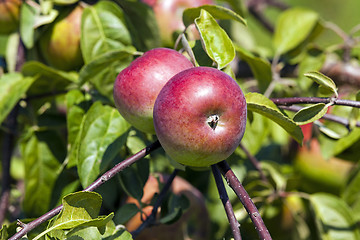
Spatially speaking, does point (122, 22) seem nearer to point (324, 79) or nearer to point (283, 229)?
point (324, 79)

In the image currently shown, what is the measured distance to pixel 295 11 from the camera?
120 cm

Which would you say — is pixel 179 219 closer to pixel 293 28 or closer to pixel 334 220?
pixel 334 220

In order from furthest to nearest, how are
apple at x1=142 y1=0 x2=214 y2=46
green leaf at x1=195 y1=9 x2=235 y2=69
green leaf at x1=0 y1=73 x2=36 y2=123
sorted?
apple at x1=142 y1=0 x2=214 y2=46, green leaf at x1=0 y1=73 x2=36 y2=123, green leaf at x1=195 y1=9 x2=235 y2=69

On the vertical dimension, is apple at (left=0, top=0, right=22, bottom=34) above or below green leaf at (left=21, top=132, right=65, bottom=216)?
above

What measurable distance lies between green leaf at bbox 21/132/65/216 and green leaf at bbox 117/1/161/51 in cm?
29

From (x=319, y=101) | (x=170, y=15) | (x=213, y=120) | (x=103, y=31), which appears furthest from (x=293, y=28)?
(x=213, y=120)

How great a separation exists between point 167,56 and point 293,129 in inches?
7.6

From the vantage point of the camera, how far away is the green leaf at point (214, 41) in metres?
0.60

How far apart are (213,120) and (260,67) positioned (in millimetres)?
350

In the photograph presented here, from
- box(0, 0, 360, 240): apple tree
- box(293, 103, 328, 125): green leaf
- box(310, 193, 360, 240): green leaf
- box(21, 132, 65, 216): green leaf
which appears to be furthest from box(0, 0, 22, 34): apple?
→ box(310, 193, 360, 240): green leaf

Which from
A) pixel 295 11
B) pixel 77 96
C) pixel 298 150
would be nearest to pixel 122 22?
pixel 77 96

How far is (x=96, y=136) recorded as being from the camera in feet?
2.36

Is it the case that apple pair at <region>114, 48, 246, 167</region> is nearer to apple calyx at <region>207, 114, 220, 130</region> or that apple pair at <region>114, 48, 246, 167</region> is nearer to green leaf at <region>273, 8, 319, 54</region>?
apple calyx at <region>207, 114, 220, 130</region>

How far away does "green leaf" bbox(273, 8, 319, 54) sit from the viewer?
1.16m
